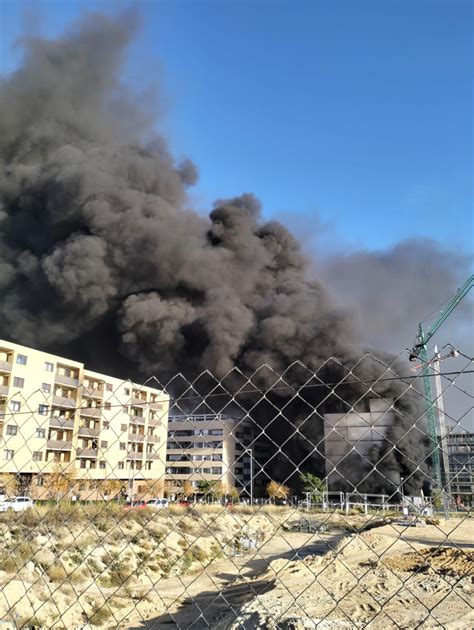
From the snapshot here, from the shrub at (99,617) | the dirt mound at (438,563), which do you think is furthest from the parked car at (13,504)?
the dirt mound at (438,563)

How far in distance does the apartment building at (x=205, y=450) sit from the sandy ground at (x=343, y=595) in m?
0.89

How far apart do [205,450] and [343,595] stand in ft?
112

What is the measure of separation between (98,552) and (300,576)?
5919mm

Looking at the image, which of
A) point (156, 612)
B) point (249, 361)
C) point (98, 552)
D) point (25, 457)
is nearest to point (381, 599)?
point (156, 612)

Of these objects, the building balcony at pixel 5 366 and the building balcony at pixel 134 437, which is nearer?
the building balcony at pixel 134 437

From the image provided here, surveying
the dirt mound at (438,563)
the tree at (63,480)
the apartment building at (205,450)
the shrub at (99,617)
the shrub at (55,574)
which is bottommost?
the shrub at (99,617)

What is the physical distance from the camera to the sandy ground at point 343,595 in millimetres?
4333

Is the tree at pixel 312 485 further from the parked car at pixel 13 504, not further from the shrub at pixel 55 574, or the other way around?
the shrub at pixel 55 574

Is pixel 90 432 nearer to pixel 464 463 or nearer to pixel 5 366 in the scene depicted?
pixel 464 463

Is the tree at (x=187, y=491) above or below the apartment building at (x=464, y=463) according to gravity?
below

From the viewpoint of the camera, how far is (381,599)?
764 cm

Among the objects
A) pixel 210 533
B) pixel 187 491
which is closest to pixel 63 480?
pixel 187 491

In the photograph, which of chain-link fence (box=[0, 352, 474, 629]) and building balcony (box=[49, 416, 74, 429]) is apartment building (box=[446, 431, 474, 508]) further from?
building balcony (box=[49, 416, 74, 429])

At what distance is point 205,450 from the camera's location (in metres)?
41.1
